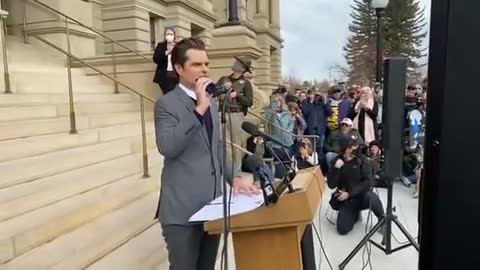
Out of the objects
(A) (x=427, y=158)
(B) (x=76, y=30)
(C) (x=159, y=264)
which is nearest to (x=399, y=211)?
(C) (x=159, y=264)

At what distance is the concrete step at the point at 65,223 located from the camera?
10.2 ft

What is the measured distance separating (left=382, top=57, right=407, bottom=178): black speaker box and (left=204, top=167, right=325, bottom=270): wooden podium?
2026 mm

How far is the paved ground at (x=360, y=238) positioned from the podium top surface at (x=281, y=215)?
1.94 metres

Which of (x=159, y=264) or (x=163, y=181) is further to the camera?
(x=159, y=264)

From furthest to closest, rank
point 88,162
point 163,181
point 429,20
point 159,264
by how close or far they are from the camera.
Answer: point 88,162
point 159,264
point 163,181
point 429,20

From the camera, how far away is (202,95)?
191 centimetres

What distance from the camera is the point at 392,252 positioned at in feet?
13.8

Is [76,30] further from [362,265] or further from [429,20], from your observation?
[429,20]

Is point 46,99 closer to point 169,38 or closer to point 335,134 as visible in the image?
point 169,38

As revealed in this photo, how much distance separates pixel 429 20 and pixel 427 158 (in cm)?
24

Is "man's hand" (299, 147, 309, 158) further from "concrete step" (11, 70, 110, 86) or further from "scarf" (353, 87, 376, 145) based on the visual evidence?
"concrete step" (11, 70, 110, 86)

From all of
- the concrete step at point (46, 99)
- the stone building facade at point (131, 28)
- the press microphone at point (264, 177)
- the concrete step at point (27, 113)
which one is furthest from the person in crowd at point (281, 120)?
the press microphone at point (264, 177)

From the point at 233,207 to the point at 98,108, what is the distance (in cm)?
543

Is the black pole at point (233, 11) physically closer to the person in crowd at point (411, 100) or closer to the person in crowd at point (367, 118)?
the person in crowd at point (411, 100)
